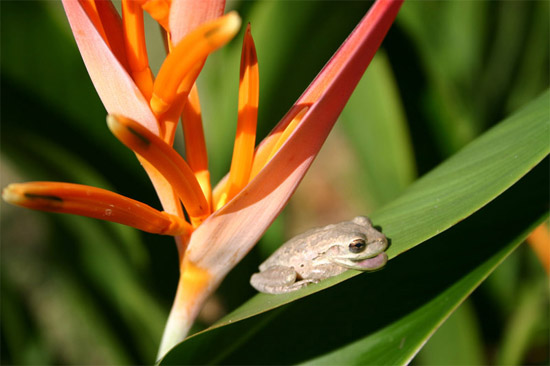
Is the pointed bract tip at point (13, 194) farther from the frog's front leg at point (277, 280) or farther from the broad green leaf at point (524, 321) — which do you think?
the broad green leaf at point (524, 321)

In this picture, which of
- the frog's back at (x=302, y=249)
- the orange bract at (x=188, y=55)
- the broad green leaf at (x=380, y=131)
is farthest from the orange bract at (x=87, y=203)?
the broad green leaf at (x=380, y=131)

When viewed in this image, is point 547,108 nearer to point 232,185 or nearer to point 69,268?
point 232,185

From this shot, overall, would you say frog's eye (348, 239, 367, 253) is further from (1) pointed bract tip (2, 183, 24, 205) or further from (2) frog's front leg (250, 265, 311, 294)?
(1) pointed bract tip (2, 183, 24, 205)

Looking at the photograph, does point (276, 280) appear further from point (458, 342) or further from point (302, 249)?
point (458, 342)

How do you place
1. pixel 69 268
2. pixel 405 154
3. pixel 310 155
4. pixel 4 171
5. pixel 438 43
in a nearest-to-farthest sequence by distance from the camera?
1. pixel 310 155
2. pixel 405 154
3. pixel 69 268
4. pixel 438 43
5. pixel 4 171

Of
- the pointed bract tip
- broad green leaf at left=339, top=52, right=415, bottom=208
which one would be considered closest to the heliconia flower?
the pointed bract tip

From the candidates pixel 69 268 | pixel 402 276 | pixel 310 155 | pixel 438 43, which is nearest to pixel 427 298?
pixel 402 276

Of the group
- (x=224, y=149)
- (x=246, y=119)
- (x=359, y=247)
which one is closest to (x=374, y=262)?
(x=359, y=247)
